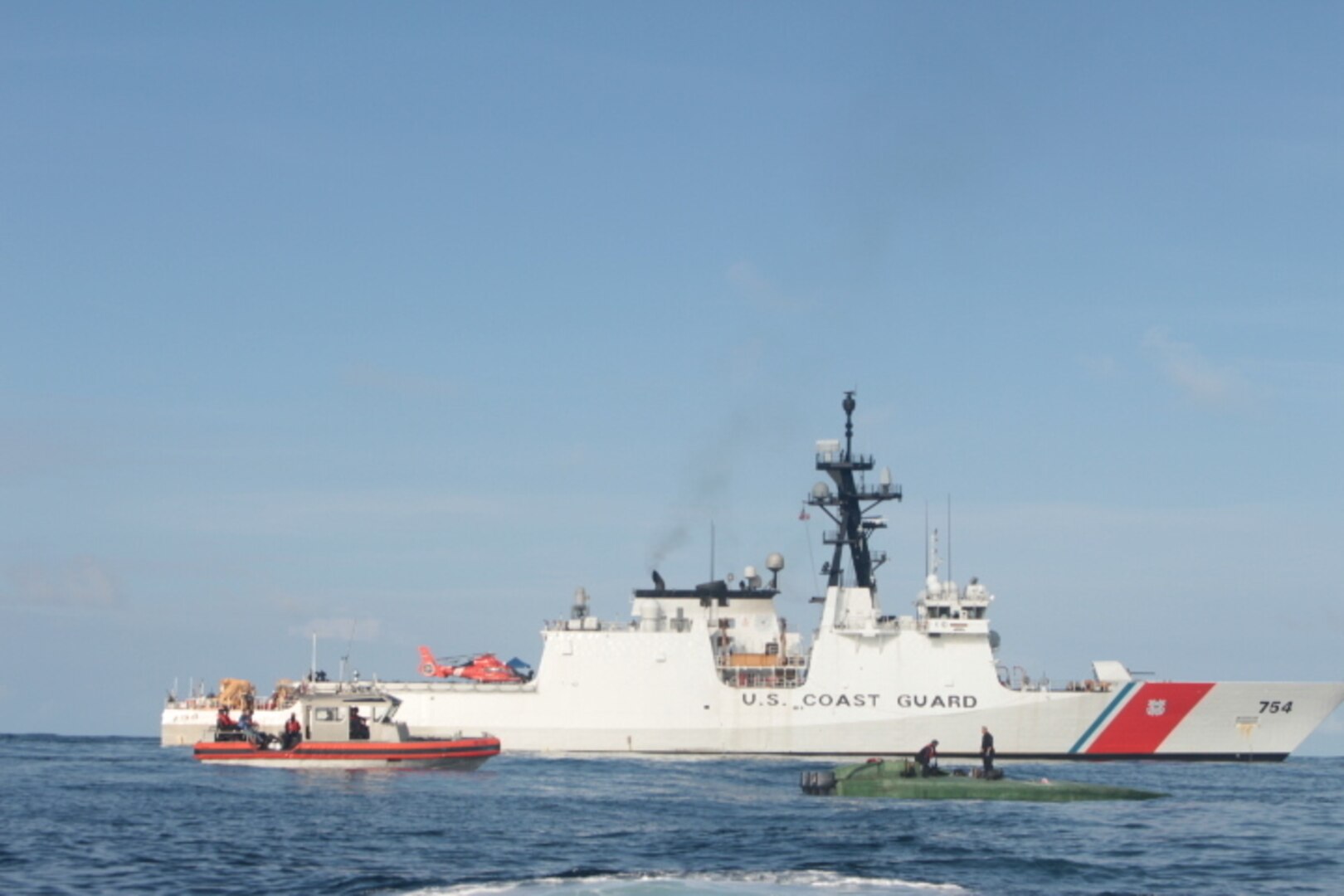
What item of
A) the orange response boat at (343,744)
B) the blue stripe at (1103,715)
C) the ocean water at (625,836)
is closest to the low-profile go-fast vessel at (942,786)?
the ocean water at (625,836)

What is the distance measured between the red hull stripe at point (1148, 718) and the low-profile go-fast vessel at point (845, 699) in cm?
5

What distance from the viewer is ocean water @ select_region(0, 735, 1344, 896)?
24.2 m

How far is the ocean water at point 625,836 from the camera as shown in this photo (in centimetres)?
2423

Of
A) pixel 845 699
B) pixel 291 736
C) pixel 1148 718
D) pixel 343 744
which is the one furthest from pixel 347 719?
pixel 1148 718

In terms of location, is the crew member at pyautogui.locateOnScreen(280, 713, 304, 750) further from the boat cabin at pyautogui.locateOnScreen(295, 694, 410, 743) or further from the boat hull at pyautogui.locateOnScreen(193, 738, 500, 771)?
the boat hull at pyautogui.locateOnScreen(193, 738, 500, 771)

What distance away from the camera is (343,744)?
44906 mm

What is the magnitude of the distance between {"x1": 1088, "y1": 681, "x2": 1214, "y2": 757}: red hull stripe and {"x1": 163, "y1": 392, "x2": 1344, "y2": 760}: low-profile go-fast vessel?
5 cm

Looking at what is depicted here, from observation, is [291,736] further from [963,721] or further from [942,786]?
[963,721]

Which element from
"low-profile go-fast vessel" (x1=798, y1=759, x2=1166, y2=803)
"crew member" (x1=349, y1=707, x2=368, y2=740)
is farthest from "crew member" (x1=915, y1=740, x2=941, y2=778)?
"crew member" (x1=349, y1=707, x2=368, y2=740)

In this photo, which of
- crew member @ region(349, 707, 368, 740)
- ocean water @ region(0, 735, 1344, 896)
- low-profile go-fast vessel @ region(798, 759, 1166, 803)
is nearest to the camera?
ocean water @ region(0, 735, 1344, 896)

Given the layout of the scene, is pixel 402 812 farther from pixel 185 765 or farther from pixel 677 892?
pixel 185 765

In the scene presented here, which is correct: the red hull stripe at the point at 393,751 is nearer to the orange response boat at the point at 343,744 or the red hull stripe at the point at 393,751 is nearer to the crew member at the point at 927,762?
the orange response boat at the point at 343,744

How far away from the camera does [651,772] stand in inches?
1734

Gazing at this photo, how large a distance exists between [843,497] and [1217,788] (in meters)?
18.2
